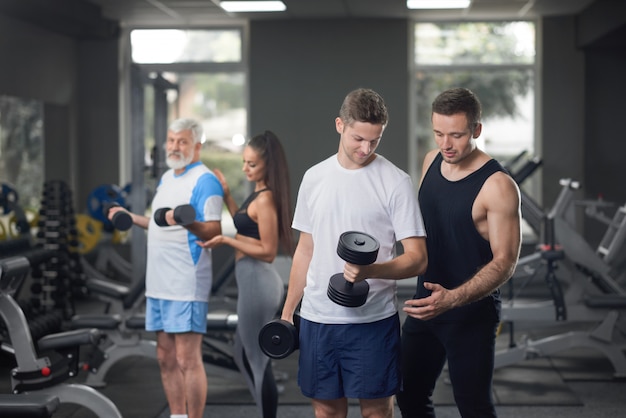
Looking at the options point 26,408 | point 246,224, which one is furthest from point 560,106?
point 26,408

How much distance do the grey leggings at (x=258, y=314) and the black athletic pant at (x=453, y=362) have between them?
743 mm

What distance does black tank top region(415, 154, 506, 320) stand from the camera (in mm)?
2242

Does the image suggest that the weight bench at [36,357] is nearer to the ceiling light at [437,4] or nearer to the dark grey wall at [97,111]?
the ceiling light at [437,4]

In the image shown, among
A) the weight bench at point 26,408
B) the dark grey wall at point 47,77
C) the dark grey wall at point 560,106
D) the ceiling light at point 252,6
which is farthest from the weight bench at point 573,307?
the dark grey wall at point 47,77

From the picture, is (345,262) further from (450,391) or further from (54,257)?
(54,257)

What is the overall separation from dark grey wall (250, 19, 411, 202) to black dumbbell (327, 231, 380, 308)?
5815 mm

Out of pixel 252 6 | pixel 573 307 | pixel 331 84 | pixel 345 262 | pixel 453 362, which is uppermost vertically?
pixel 252 6

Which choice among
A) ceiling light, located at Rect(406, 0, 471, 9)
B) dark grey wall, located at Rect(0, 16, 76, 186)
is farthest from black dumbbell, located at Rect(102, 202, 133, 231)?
ceiling light, located at Rect(406, 0, 471, 9)

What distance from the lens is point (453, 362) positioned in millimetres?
2275

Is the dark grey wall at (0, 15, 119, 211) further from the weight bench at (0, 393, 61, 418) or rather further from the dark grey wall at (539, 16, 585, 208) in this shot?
the weight bench at (0, 393, 61, 418)

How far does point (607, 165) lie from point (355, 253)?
20.8 feet

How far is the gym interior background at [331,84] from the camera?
764cm

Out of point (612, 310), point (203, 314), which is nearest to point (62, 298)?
point (203, 314)

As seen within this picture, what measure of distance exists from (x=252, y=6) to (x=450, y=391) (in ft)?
13.4
